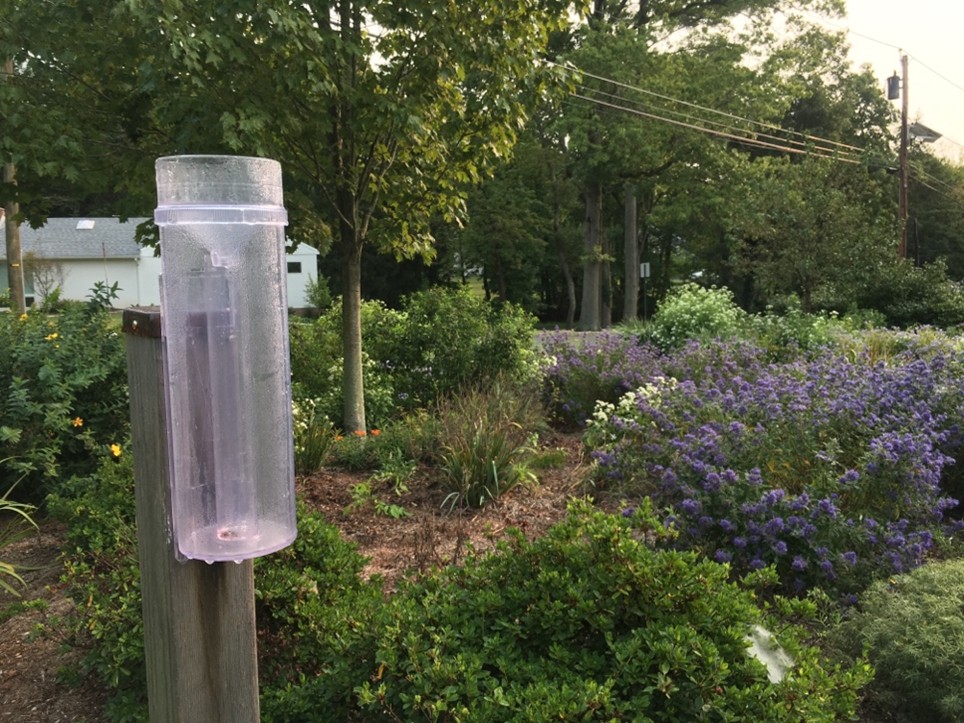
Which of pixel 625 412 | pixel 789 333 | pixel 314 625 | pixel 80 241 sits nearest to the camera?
pixel 314 625

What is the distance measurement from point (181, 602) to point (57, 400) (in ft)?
14.0

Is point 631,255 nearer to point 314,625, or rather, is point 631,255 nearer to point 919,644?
point 919,644

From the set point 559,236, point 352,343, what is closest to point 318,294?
point 559,236

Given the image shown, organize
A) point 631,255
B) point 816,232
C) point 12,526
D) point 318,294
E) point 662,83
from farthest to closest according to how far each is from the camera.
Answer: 1. point 318,294
2. point 631,255
3. point 662,83
4. point 816,232
5. point 12,526

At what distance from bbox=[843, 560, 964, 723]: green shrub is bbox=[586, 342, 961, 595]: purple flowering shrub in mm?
414

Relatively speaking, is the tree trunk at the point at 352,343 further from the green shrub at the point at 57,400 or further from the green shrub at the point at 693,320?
the green shrub at the point at 693,320

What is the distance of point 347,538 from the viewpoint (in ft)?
13.8

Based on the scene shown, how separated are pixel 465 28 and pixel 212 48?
1817 millimetres

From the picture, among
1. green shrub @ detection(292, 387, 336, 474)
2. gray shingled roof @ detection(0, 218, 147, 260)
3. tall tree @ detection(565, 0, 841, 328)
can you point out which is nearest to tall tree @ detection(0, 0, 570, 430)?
green shrub @ detection(292, 387, 336, 474)

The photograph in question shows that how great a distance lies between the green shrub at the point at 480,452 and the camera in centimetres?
477

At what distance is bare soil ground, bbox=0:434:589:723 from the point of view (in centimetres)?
280

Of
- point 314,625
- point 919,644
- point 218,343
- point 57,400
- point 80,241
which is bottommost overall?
point 919,644

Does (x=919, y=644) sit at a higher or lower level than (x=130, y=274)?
lower

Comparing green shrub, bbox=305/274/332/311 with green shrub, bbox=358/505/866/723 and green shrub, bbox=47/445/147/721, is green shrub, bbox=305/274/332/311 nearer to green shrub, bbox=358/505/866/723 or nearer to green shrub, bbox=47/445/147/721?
green shrub, bbox=47/445/147/721
